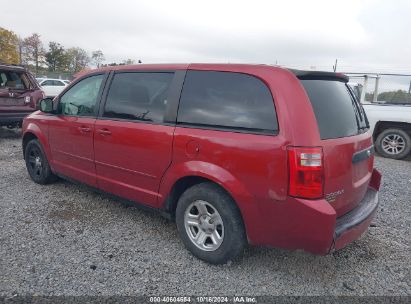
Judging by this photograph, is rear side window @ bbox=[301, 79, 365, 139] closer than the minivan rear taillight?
No

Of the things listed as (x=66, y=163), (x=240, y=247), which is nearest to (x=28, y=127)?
(x=66, y=163)

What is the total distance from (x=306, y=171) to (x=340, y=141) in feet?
1.48

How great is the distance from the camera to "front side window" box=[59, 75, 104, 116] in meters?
3.87

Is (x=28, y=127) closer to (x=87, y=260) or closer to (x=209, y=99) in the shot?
(x=87, y=260)

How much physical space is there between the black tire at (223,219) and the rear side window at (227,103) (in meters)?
0.56

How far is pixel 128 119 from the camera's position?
3400mm

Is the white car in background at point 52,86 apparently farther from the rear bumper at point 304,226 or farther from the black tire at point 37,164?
the rear bumper at point 304,226

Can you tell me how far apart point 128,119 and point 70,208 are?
1505 mm

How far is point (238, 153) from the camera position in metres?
2.57

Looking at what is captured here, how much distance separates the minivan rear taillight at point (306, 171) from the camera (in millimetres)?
2350

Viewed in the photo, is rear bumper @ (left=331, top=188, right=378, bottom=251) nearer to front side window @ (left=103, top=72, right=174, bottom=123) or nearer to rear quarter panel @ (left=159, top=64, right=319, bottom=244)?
rear quarter panel @ (left=159, top=64, right=319, bottom=244)

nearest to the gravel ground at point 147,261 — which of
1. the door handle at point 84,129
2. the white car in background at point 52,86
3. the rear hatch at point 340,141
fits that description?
the rear hatch at point 340,141

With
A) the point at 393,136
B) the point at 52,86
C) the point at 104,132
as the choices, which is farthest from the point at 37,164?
the point at 52,86

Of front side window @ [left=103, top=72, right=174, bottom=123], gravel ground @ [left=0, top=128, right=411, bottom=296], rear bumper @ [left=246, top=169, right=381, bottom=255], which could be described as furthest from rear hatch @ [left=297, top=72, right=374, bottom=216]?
front side window @ [left=103, top=72, right=174, bottom=123]
